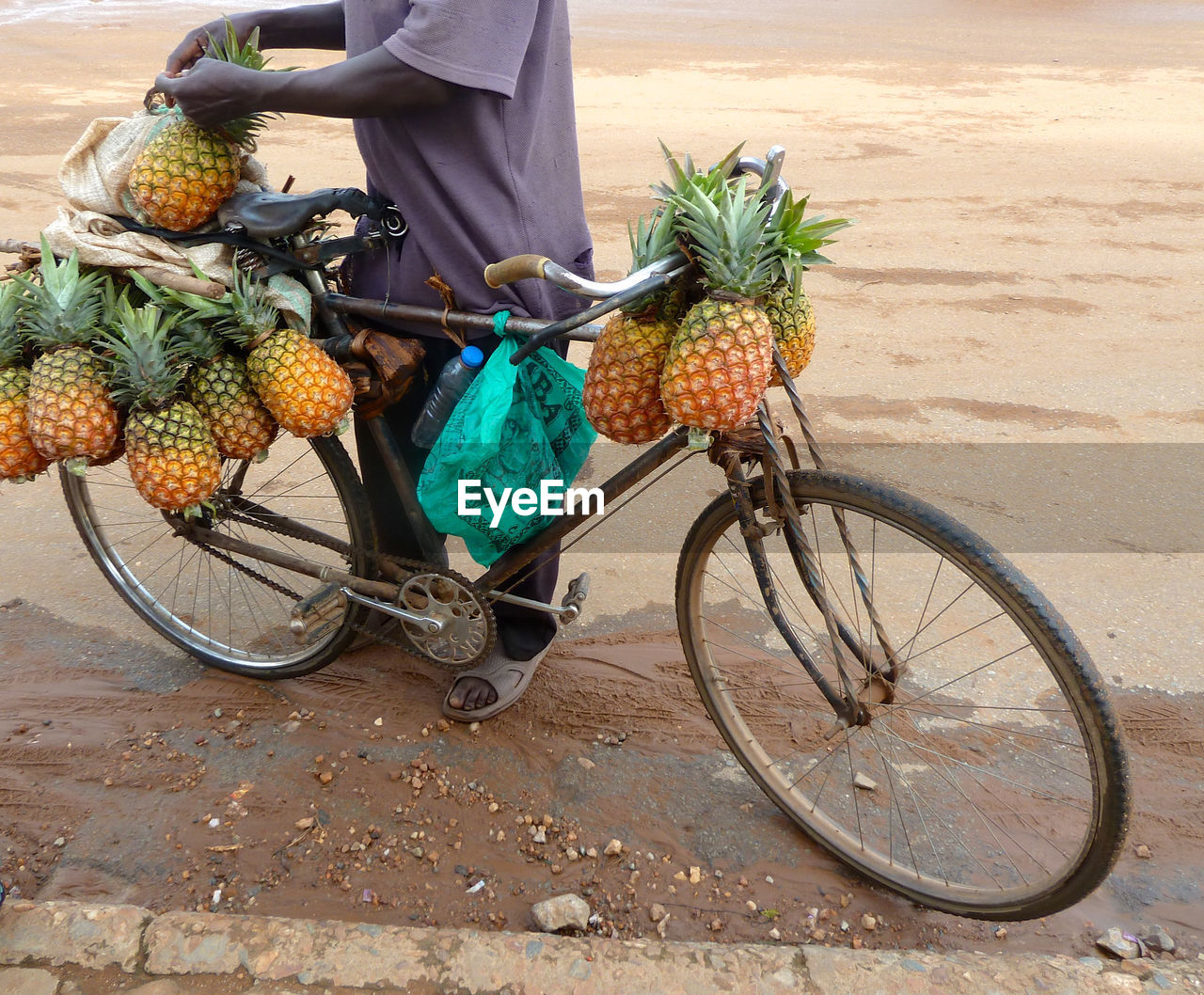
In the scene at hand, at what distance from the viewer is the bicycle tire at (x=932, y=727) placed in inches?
73.2

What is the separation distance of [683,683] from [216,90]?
1.91 m

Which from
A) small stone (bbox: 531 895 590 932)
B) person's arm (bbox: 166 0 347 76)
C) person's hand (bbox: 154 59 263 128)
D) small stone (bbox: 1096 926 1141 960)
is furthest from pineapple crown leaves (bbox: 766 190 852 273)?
small stone (bbox: 1096 926 1141 960)

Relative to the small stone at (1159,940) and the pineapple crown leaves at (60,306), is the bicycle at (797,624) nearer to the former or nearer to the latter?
the small stone at (1159,940)

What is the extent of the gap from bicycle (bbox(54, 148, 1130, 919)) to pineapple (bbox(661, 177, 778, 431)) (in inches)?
3.5

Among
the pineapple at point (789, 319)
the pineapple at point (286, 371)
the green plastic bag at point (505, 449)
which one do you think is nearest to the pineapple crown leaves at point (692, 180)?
the pineapple at point (789, 319)

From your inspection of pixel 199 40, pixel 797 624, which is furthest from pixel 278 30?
pixel 797 624

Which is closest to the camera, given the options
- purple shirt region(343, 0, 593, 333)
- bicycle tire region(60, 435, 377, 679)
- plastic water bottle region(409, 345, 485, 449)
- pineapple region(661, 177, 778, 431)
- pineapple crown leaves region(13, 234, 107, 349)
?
pineapple region(661, 177, 778, 431)

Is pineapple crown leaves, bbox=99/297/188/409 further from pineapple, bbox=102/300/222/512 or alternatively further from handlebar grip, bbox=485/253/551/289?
handlebar grip, bbox=485/253/551/289

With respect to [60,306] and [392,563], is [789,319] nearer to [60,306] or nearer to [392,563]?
[392,563]

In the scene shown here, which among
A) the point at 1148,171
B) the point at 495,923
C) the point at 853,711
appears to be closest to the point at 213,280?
the point at 495,923

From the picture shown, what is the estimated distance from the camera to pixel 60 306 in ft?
6.95

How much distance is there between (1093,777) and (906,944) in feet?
1.85

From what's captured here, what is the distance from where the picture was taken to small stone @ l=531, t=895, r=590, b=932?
6.97 ft

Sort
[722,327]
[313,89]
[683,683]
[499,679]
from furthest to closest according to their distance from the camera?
[683,683] < [499,679] < [313,89] < [722,327]
